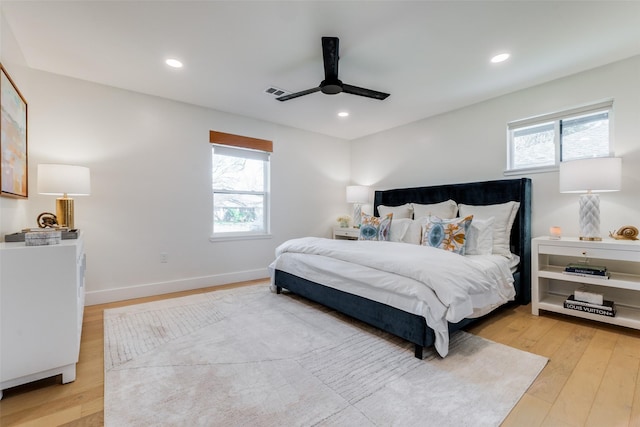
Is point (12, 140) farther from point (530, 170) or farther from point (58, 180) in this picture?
point (530, 170)

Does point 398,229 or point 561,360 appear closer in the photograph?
point 561,360

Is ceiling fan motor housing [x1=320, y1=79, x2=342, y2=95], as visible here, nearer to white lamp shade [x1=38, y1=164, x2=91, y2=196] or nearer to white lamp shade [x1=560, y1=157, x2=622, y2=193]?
white lamp shade [x1=560, y1=157, x2=622, y2=193]

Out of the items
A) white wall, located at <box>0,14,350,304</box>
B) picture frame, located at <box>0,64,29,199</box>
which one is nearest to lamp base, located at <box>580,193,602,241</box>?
white wall, located at <box>0,14,350,304</box>

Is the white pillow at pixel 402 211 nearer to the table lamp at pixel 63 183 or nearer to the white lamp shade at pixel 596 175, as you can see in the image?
the white lamp shade at pixel 596 175

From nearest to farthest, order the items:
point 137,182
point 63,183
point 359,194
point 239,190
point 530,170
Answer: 1. point 63,183
2. point 530,170
3. point 137,182
4. point 239,190
5. point 359,194

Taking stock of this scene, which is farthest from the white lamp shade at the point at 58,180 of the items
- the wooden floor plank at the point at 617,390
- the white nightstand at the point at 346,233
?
the wooden floor plank at the point at 617,390

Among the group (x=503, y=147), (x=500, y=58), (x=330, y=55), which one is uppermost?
(x=500, y=58)

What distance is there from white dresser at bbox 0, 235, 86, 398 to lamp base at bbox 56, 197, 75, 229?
3.37 feet

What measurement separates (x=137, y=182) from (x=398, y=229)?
3171mm

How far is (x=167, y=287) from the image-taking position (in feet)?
11.6

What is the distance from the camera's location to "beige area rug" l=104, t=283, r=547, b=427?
1404 millimetres

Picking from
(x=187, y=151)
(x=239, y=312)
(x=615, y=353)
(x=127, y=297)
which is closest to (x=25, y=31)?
(x=187, y=151)

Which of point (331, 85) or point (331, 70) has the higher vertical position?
point (331, 70)

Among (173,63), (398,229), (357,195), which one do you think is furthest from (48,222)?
(357,195)
